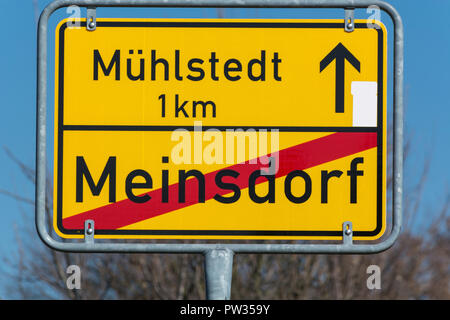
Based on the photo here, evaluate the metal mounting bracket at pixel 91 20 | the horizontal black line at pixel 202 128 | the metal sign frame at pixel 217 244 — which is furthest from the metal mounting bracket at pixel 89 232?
the metal mounting bracket at pixel 91 20

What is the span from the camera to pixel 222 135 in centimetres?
333

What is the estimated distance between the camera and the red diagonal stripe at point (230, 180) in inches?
131

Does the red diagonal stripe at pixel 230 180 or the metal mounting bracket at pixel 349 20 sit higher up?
the metal mounting bracket at pixel 349 20

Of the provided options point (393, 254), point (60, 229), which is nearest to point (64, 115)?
point (60, 229)

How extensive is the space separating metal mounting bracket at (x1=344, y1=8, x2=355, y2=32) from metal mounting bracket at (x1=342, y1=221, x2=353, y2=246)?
30.8 inches

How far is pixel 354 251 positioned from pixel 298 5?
0.99 m

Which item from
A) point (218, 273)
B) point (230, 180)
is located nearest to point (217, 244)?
point (218, 273)

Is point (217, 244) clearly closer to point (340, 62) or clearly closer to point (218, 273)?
point (218, 273)

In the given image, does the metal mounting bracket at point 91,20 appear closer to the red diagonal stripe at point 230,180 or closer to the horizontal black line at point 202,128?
the horizontal black line at point 202,128

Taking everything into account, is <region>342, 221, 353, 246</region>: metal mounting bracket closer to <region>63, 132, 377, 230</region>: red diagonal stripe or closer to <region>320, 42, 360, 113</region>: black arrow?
<region>63, 132, 377, 230</region>: red diagonal stripe

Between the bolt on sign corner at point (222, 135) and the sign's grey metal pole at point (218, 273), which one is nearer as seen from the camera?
the sign's grey metal pole at point (218, 273)

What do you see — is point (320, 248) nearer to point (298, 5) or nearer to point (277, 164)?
point (277, 164)

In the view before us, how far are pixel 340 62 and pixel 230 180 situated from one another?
0.65 metres
